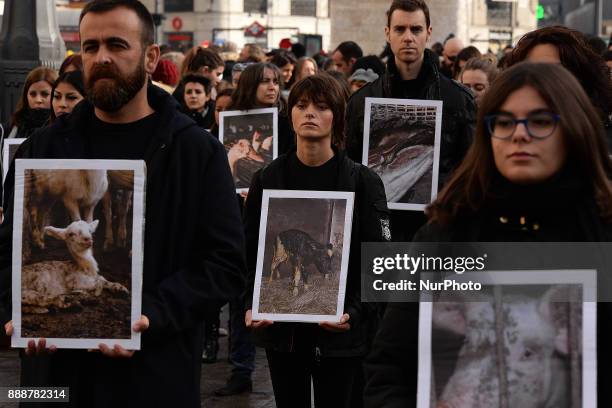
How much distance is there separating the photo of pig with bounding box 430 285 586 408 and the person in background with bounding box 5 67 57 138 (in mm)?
5910

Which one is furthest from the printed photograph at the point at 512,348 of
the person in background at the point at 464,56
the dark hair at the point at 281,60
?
the dark hair at the point at 281,60

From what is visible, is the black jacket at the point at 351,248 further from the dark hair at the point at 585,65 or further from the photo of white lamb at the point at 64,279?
the photo of white lamb at the point at 64,279

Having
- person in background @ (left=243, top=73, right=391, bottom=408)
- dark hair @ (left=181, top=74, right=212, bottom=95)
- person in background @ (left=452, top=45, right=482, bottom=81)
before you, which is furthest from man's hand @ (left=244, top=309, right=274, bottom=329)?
person in background @ (left=452, top=45, right=482, bottom=81)

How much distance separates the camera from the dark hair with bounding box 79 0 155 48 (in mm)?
4004

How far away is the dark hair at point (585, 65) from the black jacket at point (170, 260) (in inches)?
53.9

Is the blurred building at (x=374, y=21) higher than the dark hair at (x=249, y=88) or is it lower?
higher

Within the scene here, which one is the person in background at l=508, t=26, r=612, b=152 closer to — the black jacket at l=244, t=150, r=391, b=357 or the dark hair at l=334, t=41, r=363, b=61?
the black jacket at l=244, t=150, r=391, b=357

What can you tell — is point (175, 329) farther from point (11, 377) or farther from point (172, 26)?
point (172, 26)

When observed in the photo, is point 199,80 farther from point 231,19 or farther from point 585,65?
point 231,19

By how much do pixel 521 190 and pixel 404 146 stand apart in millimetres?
3660

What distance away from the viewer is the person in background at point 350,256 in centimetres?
549

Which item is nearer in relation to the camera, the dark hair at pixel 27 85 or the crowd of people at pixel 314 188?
the crowd of people at pixel 314 188

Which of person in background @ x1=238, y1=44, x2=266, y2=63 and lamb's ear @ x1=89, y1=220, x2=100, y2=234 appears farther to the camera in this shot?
person in background @ x1=238, y1=44, x2=266, y2=63

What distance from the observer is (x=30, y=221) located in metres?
3.80
